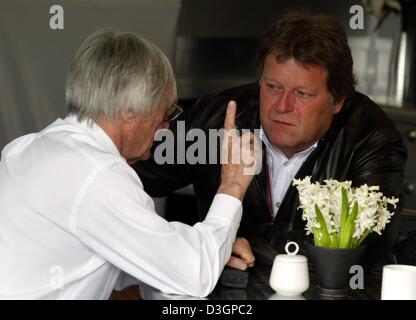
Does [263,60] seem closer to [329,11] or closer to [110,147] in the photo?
[110,147]

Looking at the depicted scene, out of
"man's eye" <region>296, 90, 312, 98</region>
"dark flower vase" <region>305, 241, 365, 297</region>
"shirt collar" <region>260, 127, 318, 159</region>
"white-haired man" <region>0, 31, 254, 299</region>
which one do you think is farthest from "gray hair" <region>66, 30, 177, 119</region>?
"shirt collar" <region>260, 127, 318, 159</region>

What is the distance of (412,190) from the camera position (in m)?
4.54

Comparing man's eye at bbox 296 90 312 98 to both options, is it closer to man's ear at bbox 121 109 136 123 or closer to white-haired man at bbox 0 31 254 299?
white-haired man at bbox 0 31 254 299

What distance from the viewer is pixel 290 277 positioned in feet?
7.06

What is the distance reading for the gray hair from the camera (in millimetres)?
2168

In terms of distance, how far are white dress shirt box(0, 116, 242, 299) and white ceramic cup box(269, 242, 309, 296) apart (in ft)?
0.45

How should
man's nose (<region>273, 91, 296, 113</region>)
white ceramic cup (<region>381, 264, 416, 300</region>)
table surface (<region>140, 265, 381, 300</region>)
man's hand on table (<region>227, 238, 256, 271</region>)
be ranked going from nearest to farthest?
white ceramic cup (<region>381, 264, 416, 300</region>) → table surface (<region>140, 265, 381, 300</region>) → man's hand on table (<region>227, 238, 256, 271</region>) → man's nose (<region>273, 91, 296, 113</region>)

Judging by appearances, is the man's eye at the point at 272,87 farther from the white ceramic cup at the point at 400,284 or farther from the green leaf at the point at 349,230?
the white ceramic cup at the point at 400,284

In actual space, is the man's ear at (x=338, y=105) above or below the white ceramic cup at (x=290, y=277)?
above

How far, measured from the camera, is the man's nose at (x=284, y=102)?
2762 millimetres

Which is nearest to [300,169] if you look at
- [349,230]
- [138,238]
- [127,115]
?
[349,230]

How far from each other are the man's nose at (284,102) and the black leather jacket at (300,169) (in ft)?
0.73

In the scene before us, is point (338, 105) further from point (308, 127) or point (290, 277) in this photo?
point (290, 277)

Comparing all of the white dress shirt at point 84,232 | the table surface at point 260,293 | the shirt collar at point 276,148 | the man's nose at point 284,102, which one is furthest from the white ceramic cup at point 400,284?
the shirt collar at point 276,148
